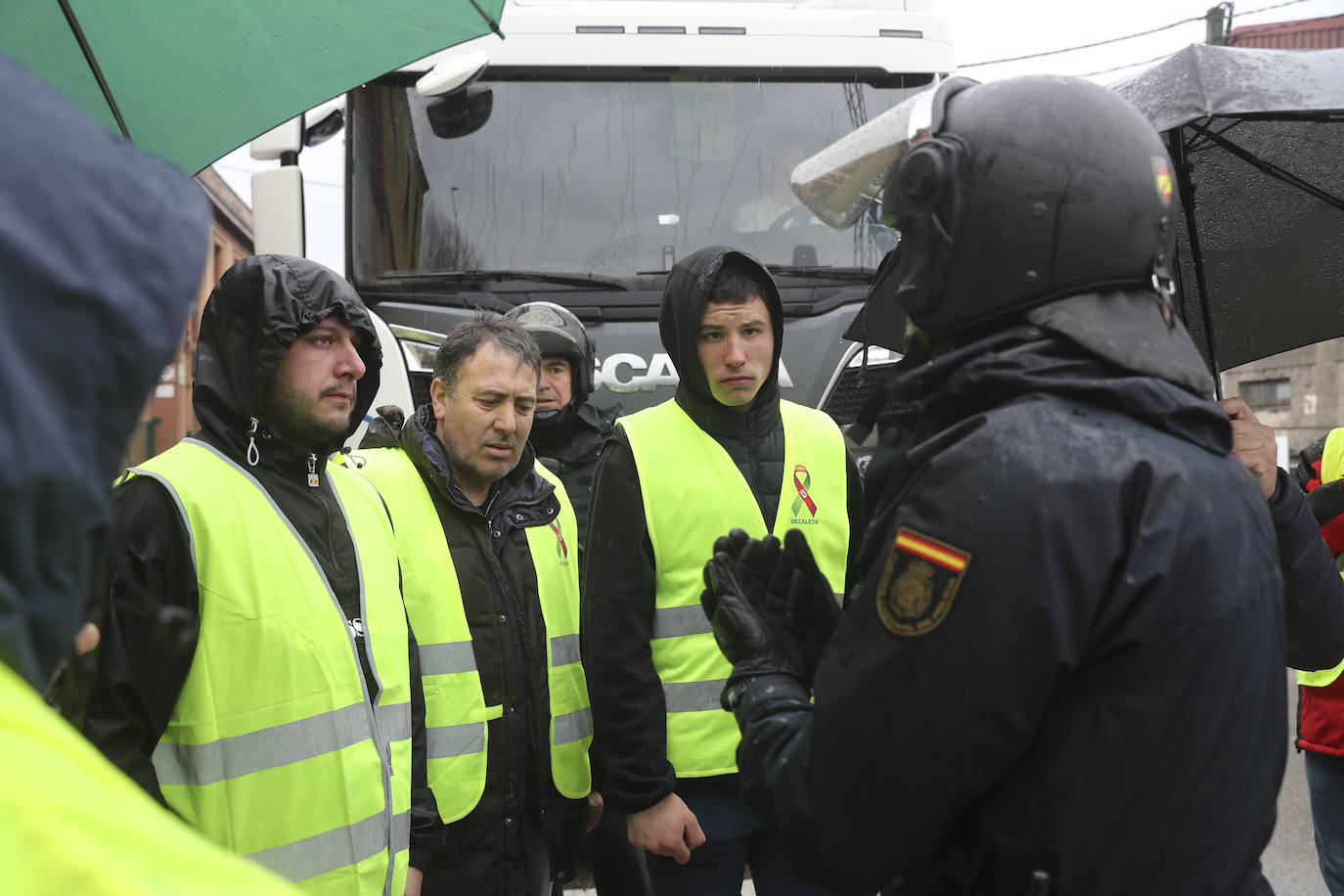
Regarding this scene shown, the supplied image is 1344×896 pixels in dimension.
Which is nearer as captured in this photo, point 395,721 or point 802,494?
point 395,721

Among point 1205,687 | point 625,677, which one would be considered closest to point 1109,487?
point 1205,687

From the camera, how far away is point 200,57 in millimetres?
2496

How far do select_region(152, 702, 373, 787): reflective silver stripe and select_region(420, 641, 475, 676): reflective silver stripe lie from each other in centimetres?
65

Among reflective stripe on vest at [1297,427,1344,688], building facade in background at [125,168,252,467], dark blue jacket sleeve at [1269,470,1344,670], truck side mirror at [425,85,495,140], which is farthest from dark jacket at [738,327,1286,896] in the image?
building facade in background at [125,168,252,467]

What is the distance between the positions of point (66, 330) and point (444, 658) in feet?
7.87

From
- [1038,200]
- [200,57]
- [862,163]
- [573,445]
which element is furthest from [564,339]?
[1038,200]

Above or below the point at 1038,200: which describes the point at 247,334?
below

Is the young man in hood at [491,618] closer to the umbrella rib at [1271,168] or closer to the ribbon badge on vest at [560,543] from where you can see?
the ribbon badge on vest at [560,543]

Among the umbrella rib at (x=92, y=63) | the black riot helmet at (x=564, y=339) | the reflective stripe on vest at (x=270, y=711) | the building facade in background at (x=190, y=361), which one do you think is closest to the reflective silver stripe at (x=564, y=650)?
the reflective stripe on vest at (x=270, y=711)

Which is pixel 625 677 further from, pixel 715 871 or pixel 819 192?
pixel 819 192

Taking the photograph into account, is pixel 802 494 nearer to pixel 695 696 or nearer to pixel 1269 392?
pixel 695 696

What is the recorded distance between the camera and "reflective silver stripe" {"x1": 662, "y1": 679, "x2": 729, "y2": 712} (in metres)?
2.91

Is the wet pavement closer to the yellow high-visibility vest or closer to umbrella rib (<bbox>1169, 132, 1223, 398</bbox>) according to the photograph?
umbrella rib (<bbox>1169, 132, 1223, 398</bbox>)

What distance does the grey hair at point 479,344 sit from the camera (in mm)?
3449
